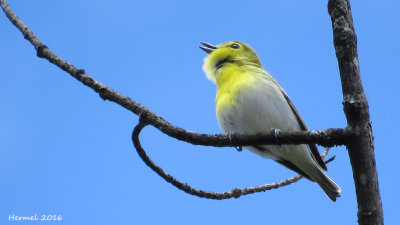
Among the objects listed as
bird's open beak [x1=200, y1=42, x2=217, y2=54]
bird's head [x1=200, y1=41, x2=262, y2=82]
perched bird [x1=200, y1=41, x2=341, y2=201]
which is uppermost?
bird's open beak [x1=200, y1=42, x2=217, y2=54]

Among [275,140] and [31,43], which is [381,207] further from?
[31,43]

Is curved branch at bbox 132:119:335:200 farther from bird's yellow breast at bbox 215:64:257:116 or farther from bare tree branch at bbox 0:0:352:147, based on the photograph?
bird's yellow breast at bbox 215:64:257:116

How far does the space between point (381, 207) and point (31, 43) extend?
11.5 ft

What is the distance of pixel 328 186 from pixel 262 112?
135cm

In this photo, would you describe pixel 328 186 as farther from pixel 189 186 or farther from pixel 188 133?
pixel 188 133

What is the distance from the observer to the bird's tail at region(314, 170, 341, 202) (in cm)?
582

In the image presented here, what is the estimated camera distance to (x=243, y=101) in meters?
5.63

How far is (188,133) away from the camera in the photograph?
11.8 feet

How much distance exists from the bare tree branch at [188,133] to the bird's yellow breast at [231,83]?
208 centimetres

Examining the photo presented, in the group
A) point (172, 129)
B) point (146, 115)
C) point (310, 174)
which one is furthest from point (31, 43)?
point (310, 174)

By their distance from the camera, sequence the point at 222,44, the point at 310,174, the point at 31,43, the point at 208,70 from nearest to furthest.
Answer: the point at 31,43 < the point at 310,174 < the point at 208,70 < the point at 222,44

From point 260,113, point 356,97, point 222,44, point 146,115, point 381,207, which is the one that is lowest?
point 381,207

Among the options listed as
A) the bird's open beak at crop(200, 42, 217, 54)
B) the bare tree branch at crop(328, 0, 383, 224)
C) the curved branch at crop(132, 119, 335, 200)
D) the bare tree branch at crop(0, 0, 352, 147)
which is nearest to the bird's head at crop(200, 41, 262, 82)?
the bird's open beak at crop(200, 42, 217, 54)

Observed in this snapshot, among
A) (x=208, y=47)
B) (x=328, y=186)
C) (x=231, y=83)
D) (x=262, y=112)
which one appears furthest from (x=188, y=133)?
(x=208, y=47)
